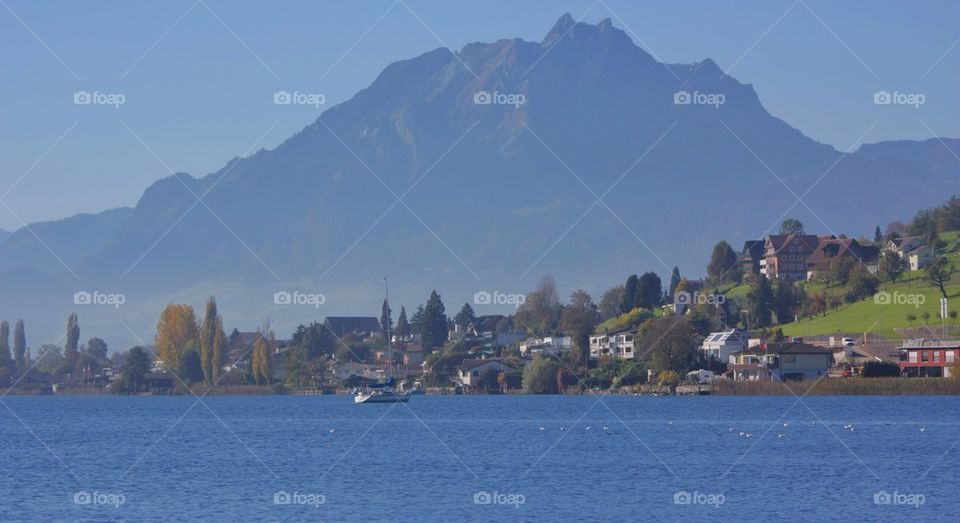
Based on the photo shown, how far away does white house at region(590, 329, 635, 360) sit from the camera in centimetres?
15162

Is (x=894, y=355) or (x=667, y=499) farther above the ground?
(x=894, y=355)

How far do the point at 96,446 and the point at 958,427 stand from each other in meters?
40.7

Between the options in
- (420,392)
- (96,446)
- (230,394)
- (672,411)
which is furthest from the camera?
(230,394)

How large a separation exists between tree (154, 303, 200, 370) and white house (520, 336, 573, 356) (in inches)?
1555

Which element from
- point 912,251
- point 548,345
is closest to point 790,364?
point 548,345

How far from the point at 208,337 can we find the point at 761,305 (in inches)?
2442

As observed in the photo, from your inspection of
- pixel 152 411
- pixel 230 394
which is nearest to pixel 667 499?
pixel 152 411

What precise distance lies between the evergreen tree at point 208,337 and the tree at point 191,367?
2.38 metres

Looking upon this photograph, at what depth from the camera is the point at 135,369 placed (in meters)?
185

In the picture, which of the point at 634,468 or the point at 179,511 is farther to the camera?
the point at 634,468

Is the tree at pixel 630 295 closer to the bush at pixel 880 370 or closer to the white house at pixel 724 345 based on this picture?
the white house at pixel 724 345

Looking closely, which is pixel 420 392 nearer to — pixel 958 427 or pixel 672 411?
pixel 672 411

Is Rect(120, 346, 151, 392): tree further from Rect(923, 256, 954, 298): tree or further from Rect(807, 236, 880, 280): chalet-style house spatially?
Rect(923, 256, 954, 298): tree

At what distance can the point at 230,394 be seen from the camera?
171875mm
